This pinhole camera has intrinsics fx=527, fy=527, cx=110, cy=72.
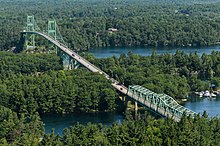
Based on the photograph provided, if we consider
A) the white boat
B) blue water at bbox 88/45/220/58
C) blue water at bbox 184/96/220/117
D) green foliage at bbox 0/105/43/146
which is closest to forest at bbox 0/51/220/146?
green foliage at bbox 0/105/43/146

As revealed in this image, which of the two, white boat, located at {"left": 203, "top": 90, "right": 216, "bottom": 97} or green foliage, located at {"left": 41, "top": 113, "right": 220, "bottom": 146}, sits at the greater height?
green foliage, located at {"left": 41, "top": 113, "right": 220, "bottom": 146}

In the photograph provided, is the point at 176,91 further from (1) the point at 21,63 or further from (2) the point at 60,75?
A: (1) the point at 21,63

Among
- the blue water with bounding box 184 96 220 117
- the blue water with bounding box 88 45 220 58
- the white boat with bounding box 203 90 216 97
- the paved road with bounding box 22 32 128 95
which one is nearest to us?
the blue water with bounding box 184 96 220 117

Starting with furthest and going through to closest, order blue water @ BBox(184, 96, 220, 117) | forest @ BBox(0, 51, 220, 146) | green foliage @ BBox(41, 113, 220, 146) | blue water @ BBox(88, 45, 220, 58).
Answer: blue water @ BBox(88, 45, 220, 58), blue water @ BBox(184, 96, 220, 117), forest @ BBox(0, 51, 220, 146), green foliage @ BBox(41, 113, 220, 146)

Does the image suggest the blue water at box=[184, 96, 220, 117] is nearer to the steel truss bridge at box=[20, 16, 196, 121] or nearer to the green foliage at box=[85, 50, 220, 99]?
the green foliage at box=[85, 50, 220, 99]

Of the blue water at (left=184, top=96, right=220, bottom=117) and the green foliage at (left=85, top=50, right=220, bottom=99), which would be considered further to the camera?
→ the green foliage at (left=85, top=50, right=220, bottom=99)

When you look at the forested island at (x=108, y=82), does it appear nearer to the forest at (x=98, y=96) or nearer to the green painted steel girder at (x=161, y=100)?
the forest at (x=98, y=96)

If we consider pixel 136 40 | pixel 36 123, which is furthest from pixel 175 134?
pixel 136 40

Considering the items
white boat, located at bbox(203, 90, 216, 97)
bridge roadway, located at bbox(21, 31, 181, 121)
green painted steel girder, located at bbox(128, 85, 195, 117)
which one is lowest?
white boat, located at bbox(203, 90, 216, 97)

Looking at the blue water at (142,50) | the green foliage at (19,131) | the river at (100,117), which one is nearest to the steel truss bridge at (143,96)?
the river at (100,117)

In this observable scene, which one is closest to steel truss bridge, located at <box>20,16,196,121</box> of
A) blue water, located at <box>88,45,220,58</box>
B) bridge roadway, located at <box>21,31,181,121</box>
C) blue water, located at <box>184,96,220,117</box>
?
bridge roadway, located at <box>21,31,181,121</box>
